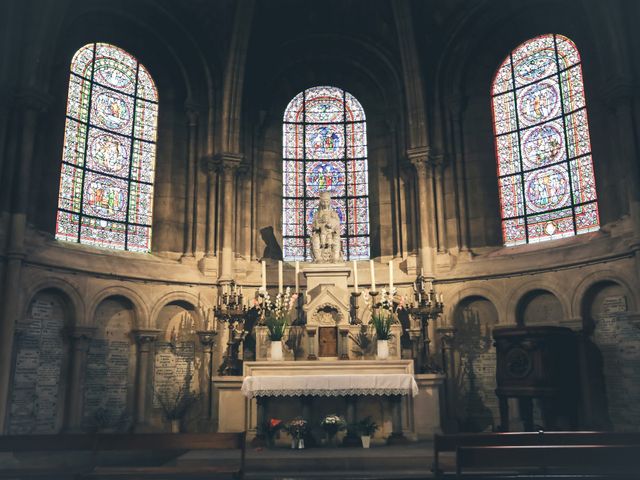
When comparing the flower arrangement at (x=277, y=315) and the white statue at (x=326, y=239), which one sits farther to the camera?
the white statue at (x=326, y=239)

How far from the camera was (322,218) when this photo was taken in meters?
15.9

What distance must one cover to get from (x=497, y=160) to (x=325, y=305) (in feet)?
21.7

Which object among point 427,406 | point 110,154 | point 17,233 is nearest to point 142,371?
point 17,233

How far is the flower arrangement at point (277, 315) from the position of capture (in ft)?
46.4

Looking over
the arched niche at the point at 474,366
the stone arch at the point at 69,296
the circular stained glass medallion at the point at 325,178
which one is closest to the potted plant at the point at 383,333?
the arched niche at the point at 474,366

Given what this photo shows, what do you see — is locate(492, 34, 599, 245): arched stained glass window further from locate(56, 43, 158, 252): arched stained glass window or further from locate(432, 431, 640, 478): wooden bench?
locate(56, 43, 158, 252): arched stained glass window

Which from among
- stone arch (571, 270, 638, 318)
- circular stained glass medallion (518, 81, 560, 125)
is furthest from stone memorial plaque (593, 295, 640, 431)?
circular stained glass medallion (518, 81, 560, 125)

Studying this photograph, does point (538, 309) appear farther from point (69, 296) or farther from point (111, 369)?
point (69, 296)

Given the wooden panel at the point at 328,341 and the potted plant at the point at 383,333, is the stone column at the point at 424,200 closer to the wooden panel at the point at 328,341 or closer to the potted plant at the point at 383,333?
the potted plant at the point at 383,333

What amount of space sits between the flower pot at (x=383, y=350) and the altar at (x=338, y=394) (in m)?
0.48

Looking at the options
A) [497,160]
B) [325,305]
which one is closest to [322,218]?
[325,305]

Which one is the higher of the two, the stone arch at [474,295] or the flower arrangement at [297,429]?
the stone arch at [474,295]

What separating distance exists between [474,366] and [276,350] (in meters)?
5.27

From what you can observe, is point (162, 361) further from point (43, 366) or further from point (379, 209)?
point (379, 209)
